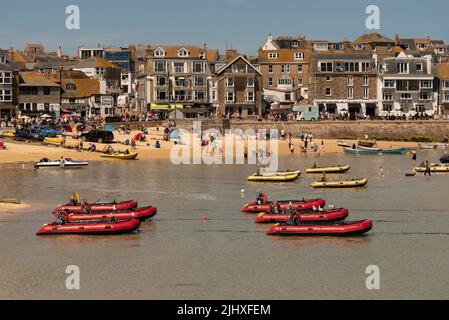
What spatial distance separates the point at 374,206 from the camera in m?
63.4

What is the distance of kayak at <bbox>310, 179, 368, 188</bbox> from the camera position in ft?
239

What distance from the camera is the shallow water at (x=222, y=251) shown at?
41656 mm

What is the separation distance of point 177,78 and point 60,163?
51.1m

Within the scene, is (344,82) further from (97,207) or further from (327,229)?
(327,229)

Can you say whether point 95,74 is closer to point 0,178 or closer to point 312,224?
point 0,178

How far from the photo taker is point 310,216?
177ft

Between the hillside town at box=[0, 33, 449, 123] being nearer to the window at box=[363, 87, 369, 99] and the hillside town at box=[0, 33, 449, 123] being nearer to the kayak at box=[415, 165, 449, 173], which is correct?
the window at box=[363, 87, 369, 99]

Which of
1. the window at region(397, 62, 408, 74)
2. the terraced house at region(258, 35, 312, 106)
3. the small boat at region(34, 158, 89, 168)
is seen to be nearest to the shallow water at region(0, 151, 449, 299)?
the small boat at region(34, 158, 89, 168)

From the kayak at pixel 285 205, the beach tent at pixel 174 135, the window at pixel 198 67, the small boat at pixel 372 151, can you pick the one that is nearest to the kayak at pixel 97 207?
the kayak at pixel 285 205

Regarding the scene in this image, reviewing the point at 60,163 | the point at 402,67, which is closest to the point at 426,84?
the point at 402,67

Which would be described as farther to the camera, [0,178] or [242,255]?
[0,178]
